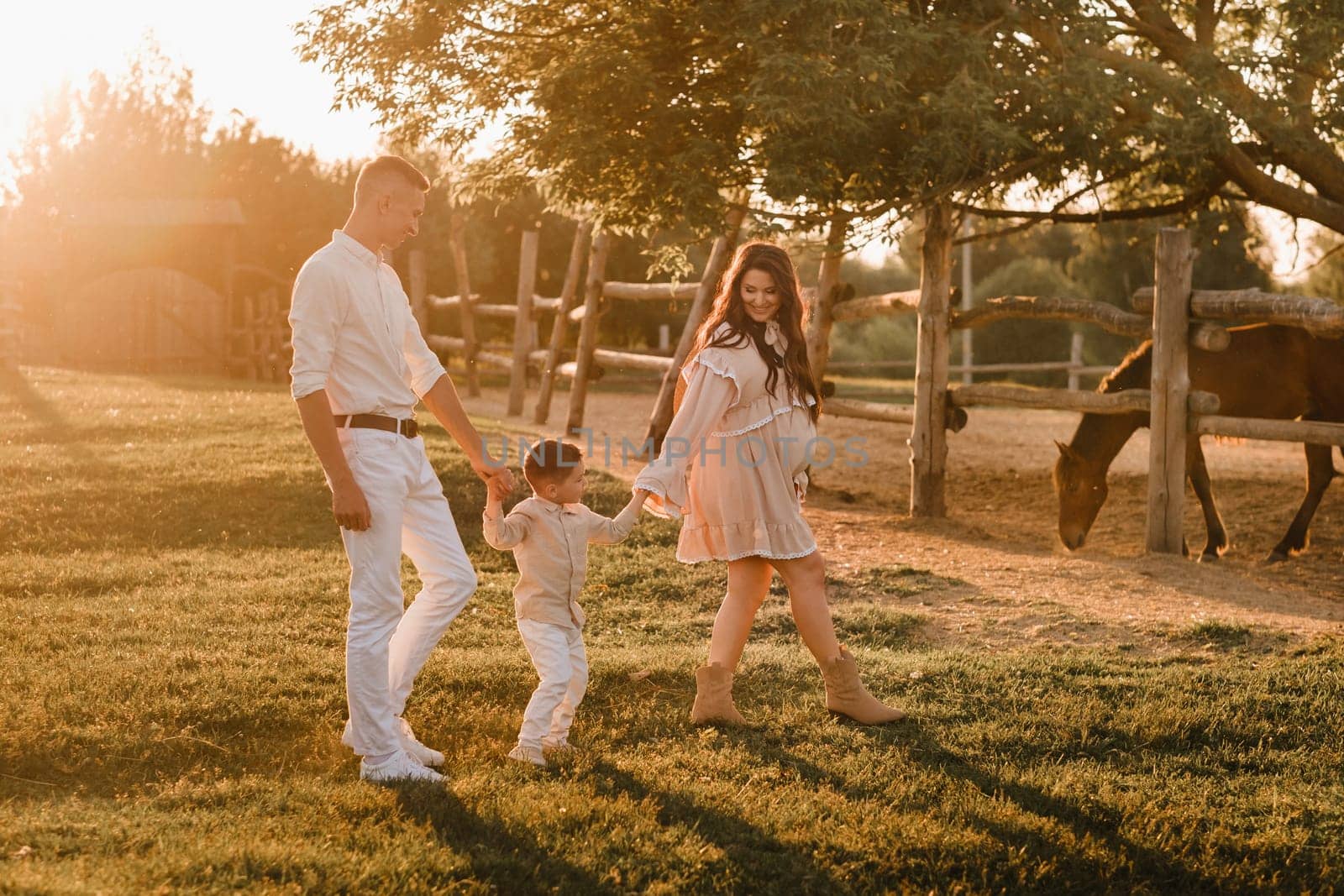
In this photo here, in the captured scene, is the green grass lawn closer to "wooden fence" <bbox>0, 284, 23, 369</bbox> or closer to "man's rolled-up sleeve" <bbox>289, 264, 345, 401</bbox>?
"man's rolled-up sleeve" <bbox>289, 264, 345, 401</bbox>

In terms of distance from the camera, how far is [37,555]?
681 centimetres

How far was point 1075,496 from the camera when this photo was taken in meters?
8.45

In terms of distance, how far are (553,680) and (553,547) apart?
41cm

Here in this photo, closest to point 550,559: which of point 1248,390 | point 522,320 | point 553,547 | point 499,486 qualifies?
point 553,547

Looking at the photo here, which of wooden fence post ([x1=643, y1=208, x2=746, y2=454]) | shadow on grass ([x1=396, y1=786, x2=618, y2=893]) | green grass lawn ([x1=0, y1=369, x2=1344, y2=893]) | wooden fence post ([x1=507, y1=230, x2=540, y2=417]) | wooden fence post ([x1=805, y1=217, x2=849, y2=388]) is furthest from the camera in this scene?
wooden fence post ([x1=507, y1=230, x2=540, y2=417])

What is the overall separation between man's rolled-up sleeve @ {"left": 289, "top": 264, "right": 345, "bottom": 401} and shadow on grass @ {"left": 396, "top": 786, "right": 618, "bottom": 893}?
115 cm

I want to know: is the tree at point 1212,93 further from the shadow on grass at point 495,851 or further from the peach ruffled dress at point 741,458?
the shadow on grass at point 495,851

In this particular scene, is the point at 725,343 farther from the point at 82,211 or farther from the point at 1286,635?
the point at 82,211

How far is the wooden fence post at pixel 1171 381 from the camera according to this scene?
7.80 meters

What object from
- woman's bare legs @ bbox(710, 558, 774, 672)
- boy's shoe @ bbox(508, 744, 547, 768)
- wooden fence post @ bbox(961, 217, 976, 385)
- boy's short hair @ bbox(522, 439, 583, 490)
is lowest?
boy's shoe @ bbox(508, 744, 547, 768)

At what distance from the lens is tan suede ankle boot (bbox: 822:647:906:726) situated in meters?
4.11

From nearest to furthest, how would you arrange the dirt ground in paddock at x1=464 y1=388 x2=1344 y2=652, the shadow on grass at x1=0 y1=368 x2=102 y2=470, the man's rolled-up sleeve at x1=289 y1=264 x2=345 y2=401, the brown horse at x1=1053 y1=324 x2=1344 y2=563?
the man's rolled-up sleeve at x1=289 y1=264 x2=345 y2=401 < the dirt ground in paddock at x1=464 y1=388 x2=1344 y2=652 < the brown horse at x1=1053 y1=324 x2=1344 y2=563 < the shadow on grass at x1=0 y1=368 x2=102 y2=470

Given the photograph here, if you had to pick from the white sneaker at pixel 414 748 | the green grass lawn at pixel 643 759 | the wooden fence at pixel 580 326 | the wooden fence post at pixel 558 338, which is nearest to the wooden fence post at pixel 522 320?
the wooden fence at pixel 580 326

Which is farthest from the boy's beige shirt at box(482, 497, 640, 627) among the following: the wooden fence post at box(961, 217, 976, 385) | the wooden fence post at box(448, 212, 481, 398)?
the wooden fence post at box(961, 217, 976, 385)
